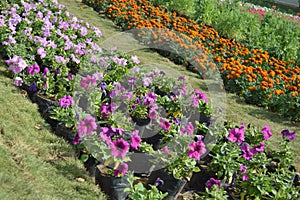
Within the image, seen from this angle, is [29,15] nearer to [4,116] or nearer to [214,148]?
[4,116]

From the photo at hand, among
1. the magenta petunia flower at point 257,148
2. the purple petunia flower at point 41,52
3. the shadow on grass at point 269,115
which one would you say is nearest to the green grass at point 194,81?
the shadow on grass at point 269,115

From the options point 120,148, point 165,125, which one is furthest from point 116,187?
point 165,125

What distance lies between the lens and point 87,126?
3.75 m

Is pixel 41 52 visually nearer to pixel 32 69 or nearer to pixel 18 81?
pixel 32 69

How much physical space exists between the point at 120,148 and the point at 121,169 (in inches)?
6.5

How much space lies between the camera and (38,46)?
5.42m

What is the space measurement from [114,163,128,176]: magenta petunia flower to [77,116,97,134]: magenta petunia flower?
418 millimetres

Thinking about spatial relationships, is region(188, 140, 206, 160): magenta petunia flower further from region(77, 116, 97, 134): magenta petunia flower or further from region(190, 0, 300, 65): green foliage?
region(190, 0, 300, 65): green foliage

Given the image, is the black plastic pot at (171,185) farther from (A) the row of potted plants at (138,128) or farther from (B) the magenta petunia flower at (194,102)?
(B) the magenta petunia flower at (194,102)

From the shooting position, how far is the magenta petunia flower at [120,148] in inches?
138

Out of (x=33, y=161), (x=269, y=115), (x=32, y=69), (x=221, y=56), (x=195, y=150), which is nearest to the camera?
(x=33, y=161)

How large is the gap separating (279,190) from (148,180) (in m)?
1.14

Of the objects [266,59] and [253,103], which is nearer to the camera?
[253,103]

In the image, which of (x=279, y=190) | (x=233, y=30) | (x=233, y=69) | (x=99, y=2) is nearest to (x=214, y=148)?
(x=279, y=190)
